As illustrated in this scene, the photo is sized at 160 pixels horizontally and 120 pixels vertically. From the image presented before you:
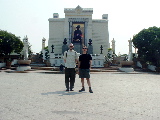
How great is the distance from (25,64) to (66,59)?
16.1 m

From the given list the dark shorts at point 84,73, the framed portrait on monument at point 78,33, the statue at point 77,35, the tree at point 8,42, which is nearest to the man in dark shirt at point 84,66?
the dark shorts at point 84,73

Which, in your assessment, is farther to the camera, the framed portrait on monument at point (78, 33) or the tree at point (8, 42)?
the framed portrait on monument at point (78, 33)

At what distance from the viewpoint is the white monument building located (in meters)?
39.5

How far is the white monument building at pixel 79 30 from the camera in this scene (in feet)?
130

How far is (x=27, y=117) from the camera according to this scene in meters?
3.85

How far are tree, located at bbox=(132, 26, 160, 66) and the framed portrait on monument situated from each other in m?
10.9

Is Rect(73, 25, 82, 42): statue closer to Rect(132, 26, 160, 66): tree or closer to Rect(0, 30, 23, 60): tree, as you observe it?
Rect(0, 30, 23, 60): tree

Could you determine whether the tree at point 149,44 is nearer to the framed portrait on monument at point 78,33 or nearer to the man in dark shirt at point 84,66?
the framed portrait on monument at point 78,33

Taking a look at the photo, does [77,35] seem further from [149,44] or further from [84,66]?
[84,66]

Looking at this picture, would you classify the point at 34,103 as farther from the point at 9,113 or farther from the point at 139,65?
the point at 139,65

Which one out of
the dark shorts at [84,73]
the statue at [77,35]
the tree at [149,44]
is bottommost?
the dark shorts at [84,73]

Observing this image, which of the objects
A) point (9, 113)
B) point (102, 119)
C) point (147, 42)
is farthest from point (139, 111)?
point (147, 42)

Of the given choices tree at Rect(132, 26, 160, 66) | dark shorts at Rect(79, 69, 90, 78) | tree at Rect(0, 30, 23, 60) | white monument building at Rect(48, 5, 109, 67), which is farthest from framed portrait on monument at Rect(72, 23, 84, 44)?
dark shorts at Rect(79, 69, 90, 78)

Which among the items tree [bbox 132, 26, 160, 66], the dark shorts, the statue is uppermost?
the statue
